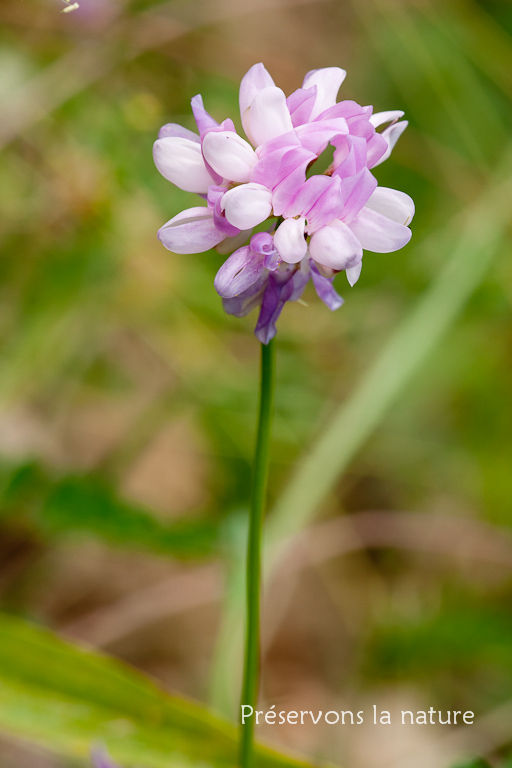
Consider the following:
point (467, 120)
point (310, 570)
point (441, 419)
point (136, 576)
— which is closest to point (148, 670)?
point (136, 576)

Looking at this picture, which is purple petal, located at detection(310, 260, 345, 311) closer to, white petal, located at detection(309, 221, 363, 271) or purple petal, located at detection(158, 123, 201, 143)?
white petal, located at detection(309, 221, 363, 271)

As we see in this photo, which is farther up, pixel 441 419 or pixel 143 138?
pixel 143 138

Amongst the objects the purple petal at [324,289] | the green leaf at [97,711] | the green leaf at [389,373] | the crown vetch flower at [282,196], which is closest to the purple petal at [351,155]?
the crown vetch flower at [282,196]

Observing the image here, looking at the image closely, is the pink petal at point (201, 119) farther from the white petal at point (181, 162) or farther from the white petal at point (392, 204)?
the white petal at point (392, 204)

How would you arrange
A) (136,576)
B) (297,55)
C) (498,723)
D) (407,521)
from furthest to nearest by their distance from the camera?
(297,55)
(407,521)
(136,576)
(498,723)

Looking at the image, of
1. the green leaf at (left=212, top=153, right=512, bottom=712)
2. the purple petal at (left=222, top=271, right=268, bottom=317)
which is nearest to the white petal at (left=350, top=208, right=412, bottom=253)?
the purple petal at (left=222, top=271, right=268, bottom=317)

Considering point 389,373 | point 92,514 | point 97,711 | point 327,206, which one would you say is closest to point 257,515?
point 327,206

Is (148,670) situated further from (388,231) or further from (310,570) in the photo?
(388,231)

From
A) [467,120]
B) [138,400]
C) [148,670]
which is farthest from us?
[467,120]
